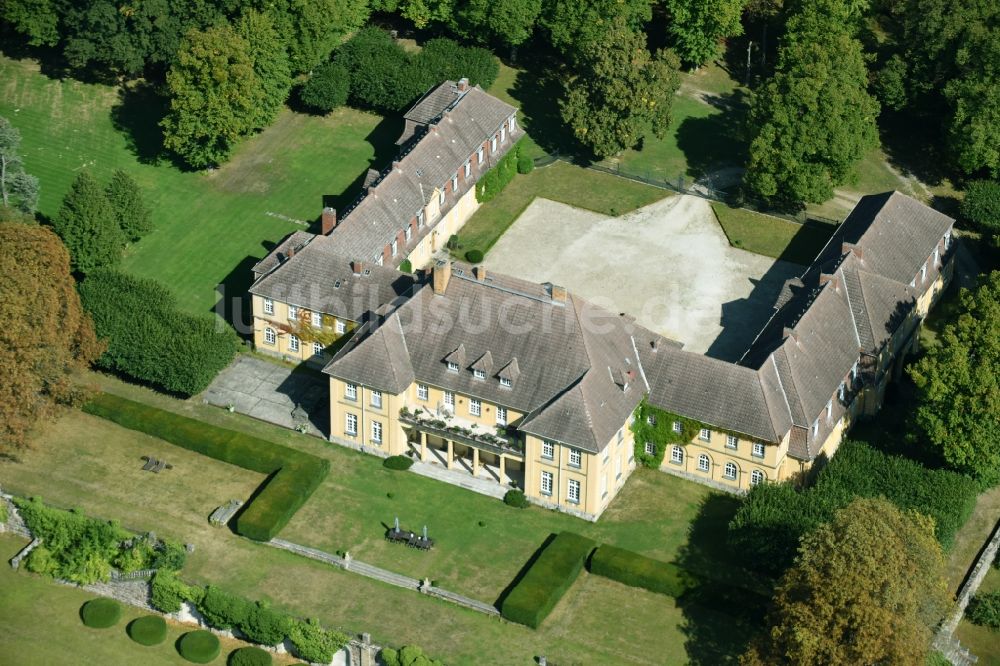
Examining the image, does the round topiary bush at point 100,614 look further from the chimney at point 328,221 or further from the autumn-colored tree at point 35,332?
the chimney at point 328,221

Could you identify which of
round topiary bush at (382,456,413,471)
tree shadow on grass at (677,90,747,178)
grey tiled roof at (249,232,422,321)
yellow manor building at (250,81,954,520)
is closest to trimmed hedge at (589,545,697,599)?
yellow manor building at (250,81,954,520)

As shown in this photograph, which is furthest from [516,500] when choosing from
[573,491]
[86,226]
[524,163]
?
[524,163]

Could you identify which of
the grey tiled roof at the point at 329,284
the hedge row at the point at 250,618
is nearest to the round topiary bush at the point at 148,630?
the hedge row at the point at 250,618

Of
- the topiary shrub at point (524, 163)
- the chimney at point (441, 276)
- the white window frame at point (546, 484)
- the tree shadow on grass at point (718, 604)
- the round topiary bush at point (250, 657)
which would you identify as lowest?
the round topiary bush at point (250, 657)

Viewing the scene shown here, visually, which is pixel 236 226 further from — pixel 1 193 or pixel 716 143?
pixel 716 143

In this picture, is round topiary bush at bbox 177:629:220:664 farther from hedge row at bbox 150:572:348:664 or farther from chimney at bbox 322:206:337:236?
chimney at bbox 322:206:337:236
